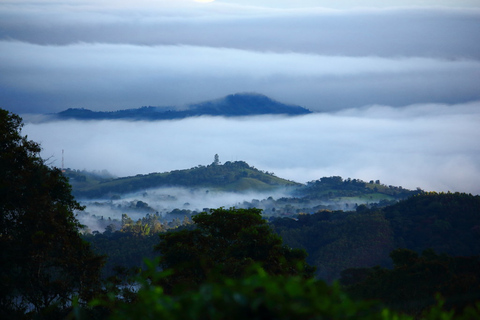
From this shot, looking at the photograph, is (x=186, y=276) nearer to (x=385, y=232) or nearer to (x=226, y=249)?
(x=226, y=249)

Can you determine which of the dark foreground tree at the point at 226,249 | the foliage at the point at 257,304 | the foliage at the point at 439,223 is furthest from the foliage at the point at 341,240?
the foliage at the point at 257,304

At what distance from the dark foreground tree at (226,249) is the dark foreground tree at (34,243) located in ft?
→ 16.1

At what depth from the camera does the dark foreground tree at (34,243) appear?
901 inches

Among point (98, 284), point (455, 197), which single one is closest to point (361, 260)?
point (455, 197)

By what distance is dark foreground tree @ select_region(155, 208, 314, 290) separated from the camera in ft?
93.0

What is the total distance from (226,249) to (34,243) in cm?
1290

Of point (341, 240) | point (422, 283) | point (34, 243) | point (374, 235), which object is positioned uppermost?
point (34, 243)

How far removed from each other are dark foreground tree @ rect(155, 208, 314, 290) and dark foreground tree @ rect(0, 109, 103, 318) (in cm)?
490

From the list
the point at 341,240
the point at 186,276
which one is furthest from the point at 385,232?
the point at 186,276

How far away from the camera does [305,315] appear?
778 centimetres

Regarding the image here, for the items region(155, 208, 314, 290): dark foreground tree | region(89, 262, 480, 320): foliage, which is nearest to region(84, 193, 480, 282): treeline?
region(155, 208, 314, 290): dark foreground tree

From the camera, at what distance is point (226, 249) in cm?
3319

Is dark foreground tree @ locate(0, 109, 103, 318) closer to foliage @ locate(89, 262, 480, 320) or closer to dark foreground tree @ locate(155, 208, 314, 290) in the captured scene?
dark foreground tree @ locate(155, 208, 314, 290)

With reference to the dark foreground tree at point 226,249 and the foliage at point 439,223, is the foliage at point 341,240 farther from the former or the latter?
the dark foreground tree at point 226,249
